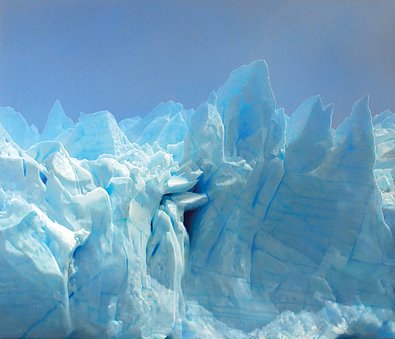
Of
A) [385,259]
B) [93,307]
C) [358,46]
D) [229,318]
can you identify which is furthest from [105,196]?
[358,46]

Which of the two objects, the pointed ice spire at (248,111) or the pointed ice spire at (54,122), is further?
the pointed ice spire at (54,122)

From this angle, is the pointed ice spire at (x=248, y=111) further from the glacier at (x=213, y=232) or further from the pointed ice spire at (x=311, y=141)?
the pointed ice spire at (x=311, y=141)

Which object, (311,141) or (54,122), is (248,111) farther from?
(54,122)

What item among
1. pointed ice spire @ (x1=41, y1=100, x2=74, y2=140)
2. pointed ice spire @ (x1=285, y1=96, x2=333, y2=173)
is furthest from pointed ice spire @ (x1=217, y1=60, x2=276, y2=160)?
pointed ice spire @ (x1=41, y1=100, x2=74, y2=140)

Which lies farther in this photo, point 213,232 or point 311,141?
point 311,141

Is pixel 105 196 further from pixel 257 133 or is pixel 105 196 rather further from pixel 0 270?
pixel 257 133

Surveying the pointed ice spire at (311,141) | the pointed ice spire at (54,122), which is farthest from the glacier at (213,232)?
the pointed ice spire at (54,122)

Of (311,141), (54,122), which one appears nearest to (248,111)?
(311,141)

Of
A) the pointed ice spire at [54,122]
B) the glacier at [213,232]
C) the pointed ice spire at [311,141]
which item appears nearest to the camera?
the glacier at [213,232]
